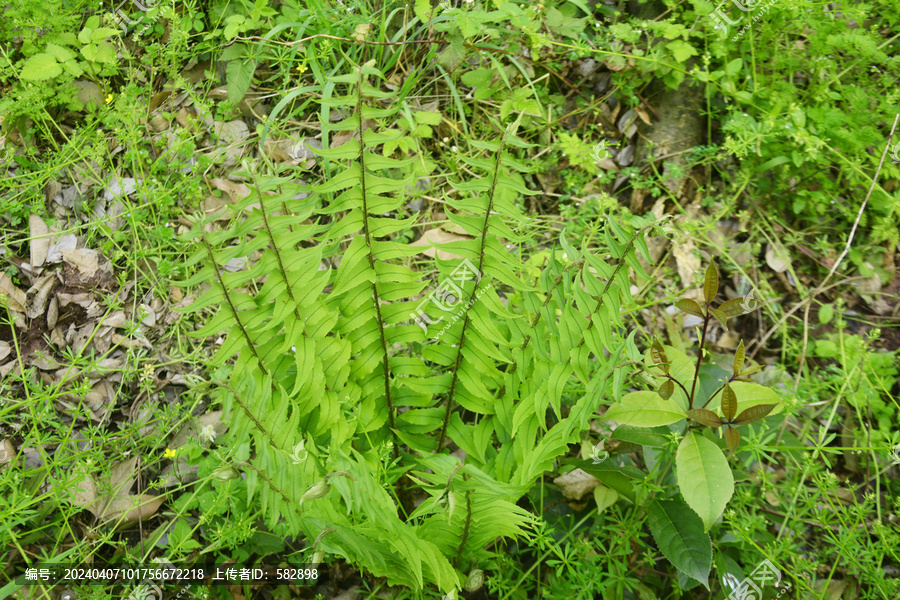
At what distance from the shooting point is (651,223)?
1.20 m

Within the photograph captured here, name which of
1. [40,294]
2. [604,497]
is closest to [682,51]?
[604,497]

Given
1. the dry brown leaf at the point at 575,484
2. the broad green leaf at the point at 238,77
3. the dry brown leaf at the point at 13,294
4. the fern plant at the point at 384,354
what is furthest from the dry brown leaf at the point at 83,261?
the dry brown leaf at the point at 575,484

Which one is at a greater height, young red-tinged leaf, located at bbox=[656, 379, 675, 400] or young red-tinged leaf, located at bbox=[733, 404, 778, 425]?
young red-tinged leaf, located at bbox=[656, 379, 675, 400]

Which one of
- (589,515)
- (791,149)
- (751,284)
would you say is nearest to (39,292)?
(589,515)

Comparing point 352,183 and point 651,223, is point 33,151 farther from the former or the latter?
point 651,223

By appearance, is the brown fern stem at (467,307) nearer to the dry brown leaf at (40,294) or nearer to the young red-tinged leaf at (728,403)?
the young red-tinged leaf at (728,403)

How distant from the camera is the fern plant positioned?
48.1 inches

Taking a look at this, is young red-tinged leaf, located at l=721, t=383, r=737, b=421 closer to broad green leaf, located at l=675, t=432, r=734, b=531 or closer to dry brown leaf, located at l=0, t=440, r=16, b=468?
broad green leaf, located at l=675, t=432, r=734, b=531

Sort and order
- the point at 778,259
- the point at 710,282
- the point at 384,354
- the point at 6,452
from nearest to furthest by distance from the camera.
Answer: the point at 710,282 → the point at 384,354 → the point at 6,452 → the point at 778,259

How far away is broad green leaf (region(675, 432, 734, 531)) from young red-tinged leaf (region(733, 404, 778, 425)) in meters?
0.09

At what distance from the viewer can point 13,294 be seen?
2.28m

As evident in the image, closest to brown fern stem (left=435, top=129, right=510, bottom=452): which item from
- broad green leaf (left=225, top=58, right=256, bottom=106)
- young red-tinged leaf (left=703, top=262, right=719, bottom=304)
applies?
young red-tinged leaf (left=703, top=262, right=719, bottom=304)

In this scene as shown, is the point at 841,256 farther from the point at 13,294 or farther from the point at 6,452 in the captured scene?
the point at 13,294

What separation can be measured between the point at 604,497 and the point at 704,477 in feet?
1.15
